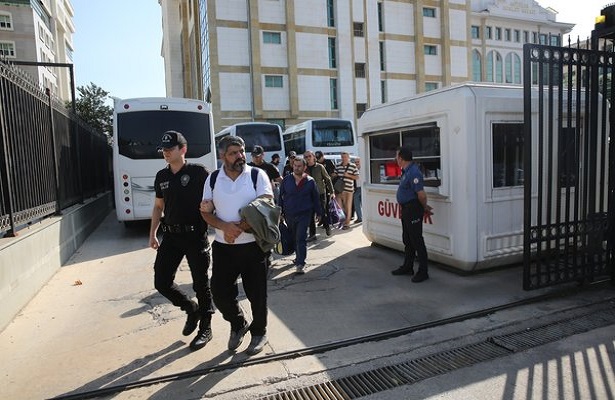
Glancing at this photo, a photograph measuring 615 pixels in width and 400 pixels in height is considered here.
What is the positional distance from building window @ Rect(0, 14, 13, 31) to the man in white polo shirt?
58.4m

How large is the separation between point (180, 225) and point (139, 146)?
21.8ft

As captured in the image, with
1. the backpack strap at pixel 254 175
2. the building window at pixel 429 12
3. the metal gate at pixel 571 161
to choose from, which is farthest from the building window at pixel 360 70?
the backpack strap at pixel 254 175

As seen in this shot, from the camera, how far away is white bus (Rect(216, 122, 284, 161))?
1841 cm

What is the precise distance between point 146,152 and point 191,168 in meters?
6.41

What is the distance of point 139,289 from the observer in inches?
230

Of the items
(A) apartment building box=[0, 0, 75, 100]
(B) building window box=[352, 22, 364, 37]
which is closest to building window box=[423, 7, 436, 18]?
(B) building window box=[352, 22, 364, 37]

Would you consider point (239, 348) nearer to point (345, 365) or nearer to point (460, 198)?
point (345, 365)

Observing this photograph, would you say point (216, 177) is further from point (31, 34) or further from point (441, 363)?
point (31, 34)

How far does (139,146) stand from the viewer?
9711 mm

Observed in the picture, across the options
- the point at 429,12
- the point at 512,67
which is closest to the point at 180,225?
the point at 429,12

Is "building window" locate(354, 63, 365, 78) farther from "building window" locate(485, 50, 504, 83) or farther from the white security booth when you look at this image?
the white security booth

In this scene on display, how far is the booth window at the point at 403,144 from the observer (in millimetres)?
6055

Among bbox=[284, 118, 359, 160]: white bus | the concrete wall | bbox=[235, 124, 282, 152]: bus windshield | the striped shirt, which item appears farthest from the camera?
bbox=[235, 124, 282, 152]: bus windshield

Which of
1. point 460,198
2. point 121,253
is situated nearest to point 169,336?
point 460,198
